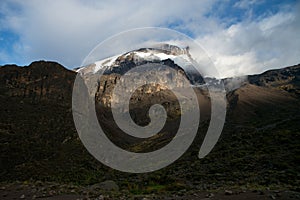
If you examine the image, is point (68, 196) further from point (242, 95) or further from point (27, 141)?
point (242, 95)

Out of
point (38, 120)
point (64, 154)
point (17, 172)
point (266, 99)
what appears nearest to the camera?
point (17, 172)

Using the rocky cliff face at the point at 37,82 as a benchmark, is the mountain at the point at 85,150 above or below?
below

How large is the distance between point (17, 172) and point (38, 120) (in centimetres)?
2551

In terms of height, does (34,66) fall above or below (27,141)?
above

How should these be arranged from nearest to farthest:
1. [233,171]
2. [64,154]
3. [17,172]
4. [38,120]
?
[233,171], [17,172], [64,154], [38,120]

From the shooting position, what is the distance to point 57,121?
2990 inches

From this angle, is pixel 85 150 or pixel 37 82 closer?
pixel 85 150

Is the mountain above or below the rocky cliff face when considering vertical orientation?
below

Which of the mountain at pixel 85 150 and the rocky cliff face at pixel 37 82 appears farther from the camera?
the rocky cliff face at pixel 37 82

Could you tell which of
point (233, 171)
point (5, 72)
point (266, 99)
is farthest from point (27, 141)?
point (266, 99)

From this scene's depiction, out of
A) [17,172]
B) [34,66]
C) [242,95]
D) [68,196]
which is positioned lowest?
[17,172]

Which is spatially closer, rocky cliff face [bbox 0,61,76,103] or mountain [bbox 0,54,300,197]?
mountain [bbox 0,54,300,197]

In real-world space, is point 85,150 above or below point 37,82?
below

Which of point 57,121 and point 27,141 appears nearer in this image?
point 27,141
